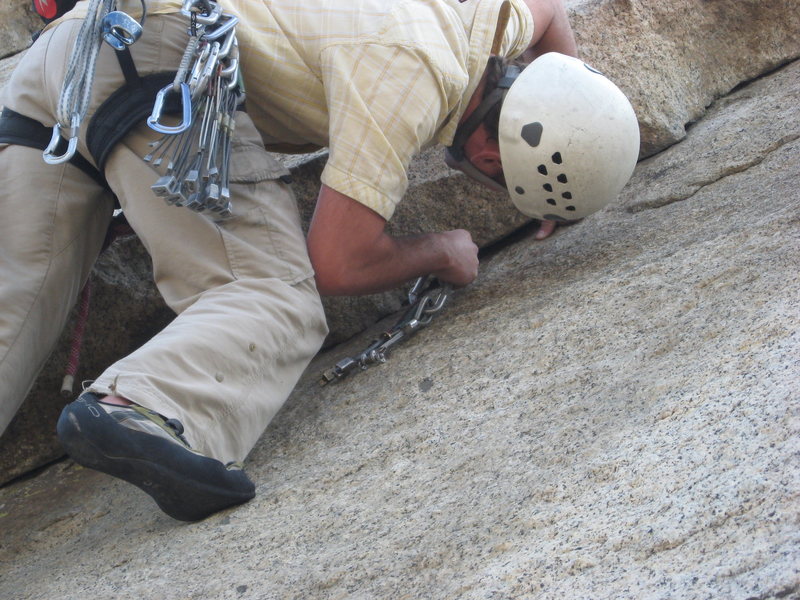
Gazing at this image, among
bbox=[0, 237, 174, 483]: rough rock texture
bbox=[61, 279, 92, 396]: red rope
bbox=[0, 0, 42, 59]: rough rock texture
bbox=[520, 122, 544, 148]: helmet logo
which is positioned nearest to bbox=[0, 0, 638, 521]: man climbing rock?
bbox=[520, 122, 544, 148]: helmet logo

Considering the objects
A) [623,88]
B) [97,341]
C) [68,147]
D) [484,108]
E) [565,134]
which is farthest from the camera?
[623,88]

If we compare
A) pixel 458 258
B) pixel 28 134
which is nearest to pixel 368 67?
pixel 458 258

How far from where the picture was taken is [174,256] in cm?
237

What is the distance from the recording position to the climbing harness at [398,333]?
109 inches

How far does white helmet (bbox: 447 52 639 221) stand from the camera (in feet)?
8.46

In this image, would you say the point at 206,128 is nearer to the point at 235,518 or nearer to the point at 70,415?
the point at 70,415

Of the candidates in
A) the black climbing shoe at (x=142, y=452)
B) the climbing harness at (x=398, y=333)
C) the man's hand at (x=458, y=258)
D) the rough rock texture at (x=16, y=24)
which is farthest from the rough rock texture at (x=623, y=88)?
the rough rock texture at (x=16, y=24)

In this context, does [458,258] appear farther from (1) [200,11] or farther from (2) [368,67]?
(1) [200,11]

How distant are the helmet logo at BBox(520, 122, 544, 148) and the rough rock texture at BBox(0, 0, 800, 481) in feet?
2.56

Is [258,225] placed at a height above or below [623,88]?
below

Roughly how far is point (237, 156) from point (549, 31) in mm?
1268

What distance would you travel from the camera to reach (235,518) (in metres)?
2.07

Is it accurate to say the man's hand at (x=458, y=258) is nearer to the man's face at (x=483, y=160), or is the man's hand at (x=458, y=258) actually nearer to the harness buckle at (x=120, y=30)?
the man's face at (x=483, y=160)

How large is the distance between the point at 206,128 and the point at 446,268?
0.92 m
